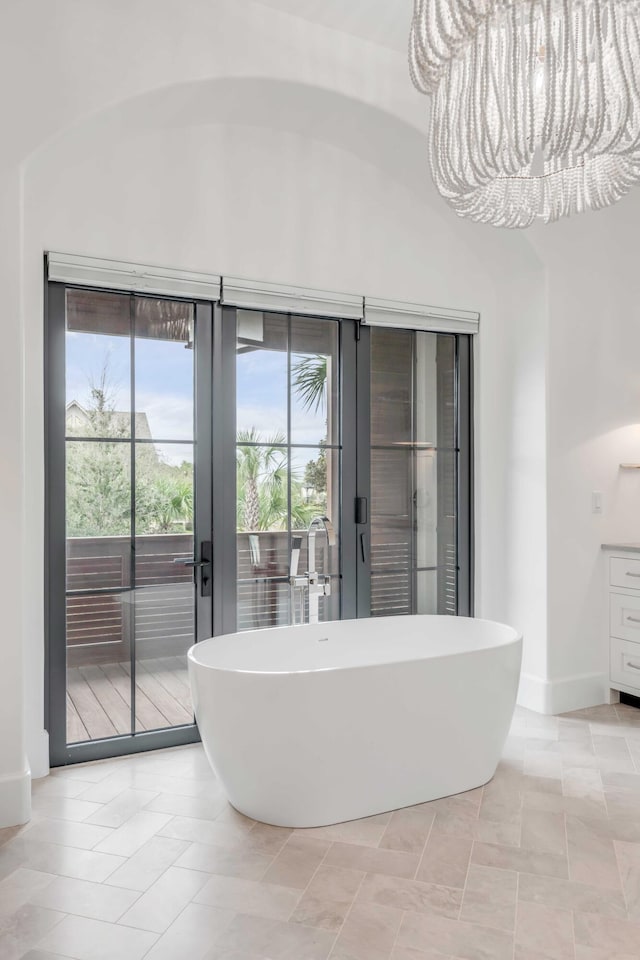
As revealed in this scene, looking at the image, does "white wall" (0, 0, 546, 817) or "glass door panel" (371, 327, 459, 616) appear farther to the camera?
"glass door panel" (371, 327, 459, 616)

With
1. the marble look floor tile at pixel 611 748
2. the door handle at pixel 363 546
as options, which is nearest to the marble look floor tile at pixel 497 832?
the marble look floor tile at pixel 611 748

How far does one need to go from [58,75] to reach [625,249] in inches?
116

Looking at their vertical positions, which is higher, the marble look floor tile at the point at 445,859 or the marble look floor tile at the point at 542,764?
the marble look floor tile at the point at 542,764

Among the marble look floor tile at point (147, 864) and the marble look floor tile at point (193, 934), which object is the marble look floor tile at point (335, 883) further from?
the marble look floor tile at point (147, 864)

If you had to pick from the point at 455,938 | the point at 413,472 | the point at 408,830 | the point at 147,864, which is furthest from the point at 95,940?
the point at 413,472

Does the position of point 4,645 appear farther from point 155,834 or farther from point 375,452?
point 375,452

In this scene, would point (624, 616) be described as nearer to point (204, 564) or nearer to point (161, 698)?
point (204, 564)

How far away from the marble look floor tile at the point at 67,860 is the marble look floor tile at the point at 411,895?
0.79 m

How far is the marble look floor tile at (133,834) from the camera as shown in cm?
227

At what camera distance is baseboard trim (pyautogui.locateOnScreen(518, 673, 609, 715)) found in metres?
3.61

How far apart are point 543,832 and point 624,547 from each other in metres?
1.73

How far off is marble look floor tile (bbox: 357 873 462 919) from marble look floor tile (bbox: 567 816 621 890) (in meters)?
0.41

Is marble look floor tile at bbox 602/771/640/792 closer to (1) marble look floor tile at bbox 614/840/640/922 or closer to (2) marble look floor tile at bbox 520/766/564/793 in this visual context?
(2) marble look floor tile at bbox 520/766/564/793

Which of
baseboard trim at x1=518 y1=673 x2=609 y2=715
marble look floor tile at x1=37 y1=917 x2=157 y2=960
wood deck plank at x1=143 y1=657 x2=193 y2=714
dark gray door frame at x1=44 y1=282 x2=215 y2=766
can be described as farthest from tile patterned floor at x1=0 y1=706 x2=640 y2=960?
baseboard trim at x1=518 y1=673 x2=609 y2=715
